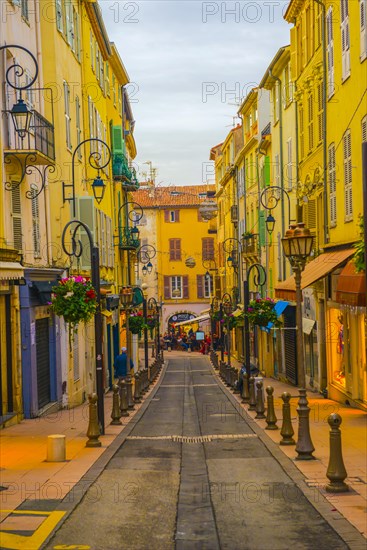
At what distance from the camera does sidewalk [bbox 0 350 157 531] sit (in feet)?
40.4

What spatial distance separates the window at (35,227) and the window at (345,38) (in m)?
8.70

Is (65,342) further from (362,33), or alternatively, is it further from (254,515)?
(254,515)

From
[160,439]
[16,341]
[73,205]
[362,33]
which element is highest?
[362,33]

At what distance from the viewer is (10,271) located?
1805 centimetres

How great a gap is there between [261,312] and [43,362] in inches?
306

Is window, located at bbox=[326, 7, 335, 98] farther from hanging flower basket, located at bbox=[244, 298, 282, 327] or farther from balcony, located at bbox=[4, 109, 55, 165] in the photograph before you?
balcony, located at bbox=[4, 109, 55, 165]

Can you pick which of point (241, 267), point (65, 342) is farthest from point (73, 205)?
point (241, 267)

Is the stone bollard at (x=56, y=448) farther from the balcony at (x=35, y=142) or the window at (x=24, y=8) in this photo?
the window at (x=24, y=8)

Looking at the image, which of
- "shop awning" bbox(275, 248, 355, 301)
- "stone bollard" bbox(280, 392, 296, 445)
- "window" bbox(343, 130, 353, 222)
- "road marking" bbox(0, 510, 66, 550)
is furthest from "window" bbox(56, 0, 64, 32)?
"road marking" bbox(0, 510, 66, 550)

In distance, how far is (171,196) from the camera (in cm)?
9681

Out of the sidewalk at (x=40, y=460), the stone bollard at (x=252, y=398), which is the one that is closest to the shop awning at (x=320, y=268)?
the stone bollard at (x=252, y=398)

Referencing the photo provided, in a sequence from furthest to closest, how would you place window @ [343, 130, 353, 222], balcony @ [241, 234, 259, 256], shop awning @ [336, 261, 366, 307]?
balcony @ [241, 234, 259, 256]
window @ [343, 130, 353, 222]
shop awning @ [336, 261, 366, 307]

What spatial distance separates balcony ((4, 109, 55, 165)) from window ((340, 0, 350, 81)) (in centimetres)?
786

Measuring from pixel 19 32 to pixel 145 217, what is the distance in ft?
241
